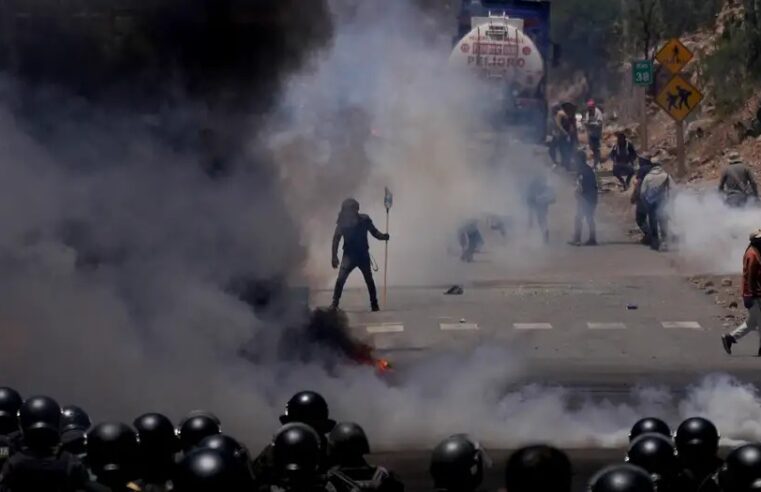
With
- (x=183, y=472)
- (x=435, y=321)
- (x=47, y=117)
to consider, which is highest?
(x=47, y=117)

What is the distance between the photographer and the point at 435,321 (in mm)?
22875

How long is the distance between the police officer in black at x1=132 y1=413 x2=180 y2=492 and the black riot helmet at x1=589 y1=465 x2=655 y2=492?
2.62 meters

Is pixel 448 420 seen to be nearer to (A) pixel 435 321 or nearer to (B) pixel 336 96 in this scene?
(A) pixel 435 321

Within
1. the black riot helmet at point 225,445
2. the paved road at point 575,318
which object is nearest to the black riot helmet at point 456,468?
the black riot helmet at point 225,445

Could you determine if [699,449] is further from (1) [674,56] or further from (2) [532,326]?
(1) [674,56]

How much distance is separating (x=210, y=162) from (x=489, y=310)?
722 cm

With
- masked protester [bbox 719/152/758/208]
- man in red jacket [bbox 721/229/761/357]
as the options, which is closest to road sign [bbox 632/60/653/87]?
masked protester [bbox 719/152/758/208]

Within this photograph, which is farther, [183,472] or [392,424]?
[392,424]

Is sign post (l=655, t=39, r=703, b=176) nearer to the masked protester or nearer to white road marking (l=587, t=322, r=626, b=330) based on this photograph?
the masked protester

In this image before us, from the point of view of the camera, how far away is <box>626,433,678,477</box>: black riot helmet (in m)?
8.30

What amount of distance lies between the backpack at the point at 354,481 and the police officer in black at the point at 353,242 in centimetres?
1465

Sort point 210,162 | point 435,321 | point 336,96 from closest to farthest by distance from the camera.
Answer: point 210,162 < point 435,321 < point 336,96

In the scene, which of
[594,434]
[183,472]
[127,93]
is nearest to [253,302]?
[127,93]

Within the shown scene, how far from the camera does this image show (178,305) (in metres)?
16.3
